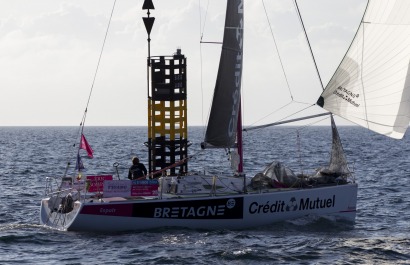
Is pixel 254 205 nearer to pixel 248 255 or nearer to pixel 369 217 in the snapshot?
pixel 248 255

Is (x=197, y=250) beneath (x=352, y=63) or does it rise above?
beneath

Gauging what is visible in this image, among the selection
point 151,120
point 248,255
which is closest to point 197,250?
point 248,255

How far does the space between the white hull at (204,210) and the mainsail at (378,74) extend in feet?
8.10

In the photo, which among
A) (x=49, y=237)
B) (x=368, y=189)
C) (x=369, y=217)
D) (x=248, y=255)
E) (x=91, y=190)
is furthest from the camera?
(x=368, y=189)

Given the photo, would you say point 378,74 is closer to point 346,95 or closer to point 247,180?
point 346,95

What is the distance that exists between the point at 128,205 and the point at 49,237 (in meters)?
2.27

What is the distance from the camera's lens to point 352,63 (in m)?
24.2

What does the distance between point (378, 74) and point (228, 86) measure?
445 cm

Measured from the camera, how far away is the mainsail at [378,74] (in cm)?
2345

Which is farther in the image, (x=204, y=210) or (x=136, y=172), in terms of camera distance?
(x=136, y=172)

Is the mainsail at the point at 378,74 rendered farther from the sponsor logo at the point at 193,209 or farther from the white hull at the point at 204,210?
the sponsor logo at the point at 193,209

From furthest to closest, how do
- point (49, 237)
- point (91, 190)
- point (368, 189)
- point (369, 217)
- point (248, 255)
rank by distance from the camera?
point (368, 189) < point (369, 217) < point (91, 190) < point (49, 237) < point (248, 255)

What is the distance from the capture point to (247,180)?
25.4m

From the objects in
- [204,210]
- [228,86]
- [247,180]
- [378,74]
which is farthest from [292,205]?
[378,74]
